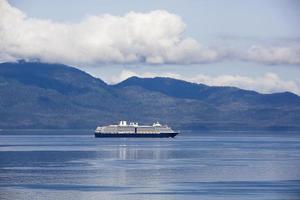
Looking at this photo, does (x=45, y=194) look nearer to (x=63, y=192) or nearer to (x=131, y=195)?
(x=63, y=192)

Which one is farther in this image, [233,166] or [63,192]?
[233,166]

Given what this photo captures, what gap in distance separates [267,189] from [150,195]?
10198 millimetres

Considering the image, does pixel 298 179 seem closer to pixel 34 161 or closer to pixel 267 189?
pixel 267 189

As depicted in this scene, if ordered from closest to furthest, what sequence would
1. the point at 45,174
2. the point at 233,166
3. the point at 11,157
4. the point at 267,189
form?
the point at 267,189, the point at 45,174, the point at 233,166, the point at 11,157

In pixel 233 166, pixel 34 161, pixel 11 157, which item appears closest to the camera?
pixel 233 166

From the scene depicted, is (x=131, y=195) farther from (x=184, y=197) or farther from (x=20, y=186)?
(x=20, y=186)

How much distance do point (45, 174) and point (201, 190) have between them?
21003 millimetres

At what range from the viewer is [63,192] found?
65875 millimetres

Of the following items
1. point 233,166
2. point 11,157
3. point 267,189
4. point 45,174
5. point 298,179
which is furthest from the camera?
point 11,157

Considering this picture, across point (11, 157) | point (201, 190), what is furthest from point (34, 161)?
point (201, 190)

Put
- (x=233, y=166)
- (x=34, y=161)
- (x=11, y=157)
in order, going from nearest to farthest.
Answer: (x=233, y=166), (x=34, y=161), (x=11, y=157)

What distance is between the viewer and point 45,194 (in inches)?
2544

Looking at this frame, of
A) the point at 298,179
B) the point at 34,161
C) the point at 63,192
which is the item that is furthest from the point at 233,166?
the point at 63,192

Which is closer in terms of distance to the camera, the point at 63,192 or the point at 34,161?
the point at 63,192
